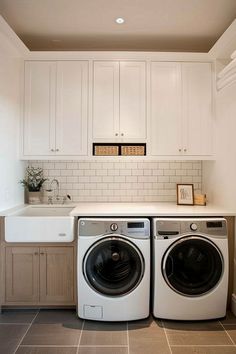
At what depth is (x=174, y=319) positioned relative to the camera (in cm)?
227

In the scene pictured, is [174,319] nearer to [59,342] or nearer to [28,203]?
[59,342]

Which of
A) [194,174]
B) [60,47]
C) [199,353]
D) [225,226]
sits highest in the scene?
[60,47]

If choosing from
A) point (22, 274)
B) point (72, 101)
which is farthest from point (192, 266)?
point (72, 101)

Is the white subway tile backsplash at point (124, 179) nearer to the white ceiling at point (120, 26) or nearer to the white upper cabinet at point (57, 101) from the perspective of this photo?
the white upper cabinet at point (57, 101)

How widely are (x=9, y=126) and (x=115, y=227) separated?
1490mm

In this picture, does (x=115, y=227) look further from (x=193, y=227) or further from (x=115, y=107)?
(x=115, y=107)

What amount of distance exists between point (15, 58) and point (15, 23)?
0.33m

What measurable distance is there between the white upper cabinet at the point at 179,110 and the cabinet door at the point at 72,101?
0.75 metres

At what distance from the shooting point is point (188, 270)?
2299mm

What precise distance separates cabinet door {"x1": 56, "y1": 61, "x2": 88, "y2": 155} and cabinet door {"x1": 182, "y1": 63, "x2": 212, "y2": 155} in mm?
1090

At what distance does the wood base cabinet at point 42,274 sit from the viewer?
2.41 meters

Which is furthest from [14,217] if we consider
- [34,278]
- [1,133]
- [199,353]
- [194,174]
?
[194,174]

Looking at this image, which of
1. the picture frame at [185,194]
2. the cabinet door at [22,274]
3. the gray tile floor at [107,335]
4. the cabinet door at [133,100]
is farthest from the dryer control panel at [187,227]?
the cabinet door at [22,274]

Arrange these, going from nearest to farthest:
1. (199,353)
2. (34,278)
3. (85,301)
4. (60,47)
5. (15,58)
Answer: (199,353)
(85,301)
(34,278)
(15,58)
(60,47)
